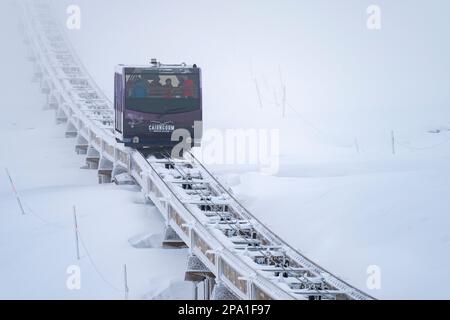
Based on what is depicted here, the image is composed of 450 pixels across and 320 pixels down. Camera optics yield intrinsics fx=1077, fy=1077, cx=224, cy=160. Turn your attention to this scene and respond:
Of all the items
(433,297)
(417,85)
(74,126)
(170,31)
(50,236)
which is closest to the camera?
(433,297)

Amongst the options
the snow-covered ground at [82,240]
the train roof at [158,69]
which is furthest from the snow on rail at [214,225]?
the train roof at [158,69]

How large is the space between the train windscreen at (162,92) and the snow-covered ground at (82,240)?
3580mm

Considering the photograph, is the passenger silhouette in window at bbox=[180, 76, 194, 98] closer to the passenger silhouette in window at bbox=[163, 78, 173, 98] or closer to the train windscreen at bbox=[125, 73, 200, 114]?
the train windscreen at bbox=[125, 73, 200, 114]

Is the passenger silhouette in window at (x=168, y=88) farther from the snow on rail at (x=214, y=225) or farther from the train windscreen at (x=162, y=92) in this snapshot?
the snow on rail at (x=214, y=225)

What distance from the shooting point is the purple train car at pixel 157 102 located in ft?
123

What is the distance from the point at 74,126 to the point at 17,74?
21821 millimetres

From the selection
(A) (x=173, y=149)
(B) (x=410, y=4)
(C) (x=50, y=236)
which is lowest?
(C) (x=50, y=236)

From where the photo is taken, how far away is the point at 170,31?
330ft

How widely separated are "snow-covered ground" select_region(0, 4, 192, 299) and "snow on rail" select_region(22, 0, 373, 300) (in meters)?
1.17

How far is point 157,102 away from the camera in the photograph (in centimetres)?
3778

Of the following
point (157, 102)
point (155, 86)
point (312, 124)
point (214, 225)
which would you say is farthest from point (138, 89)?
point (312, 124)

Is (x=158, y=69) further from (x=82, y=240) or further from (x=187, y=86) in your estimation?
(x=82, y=240)
